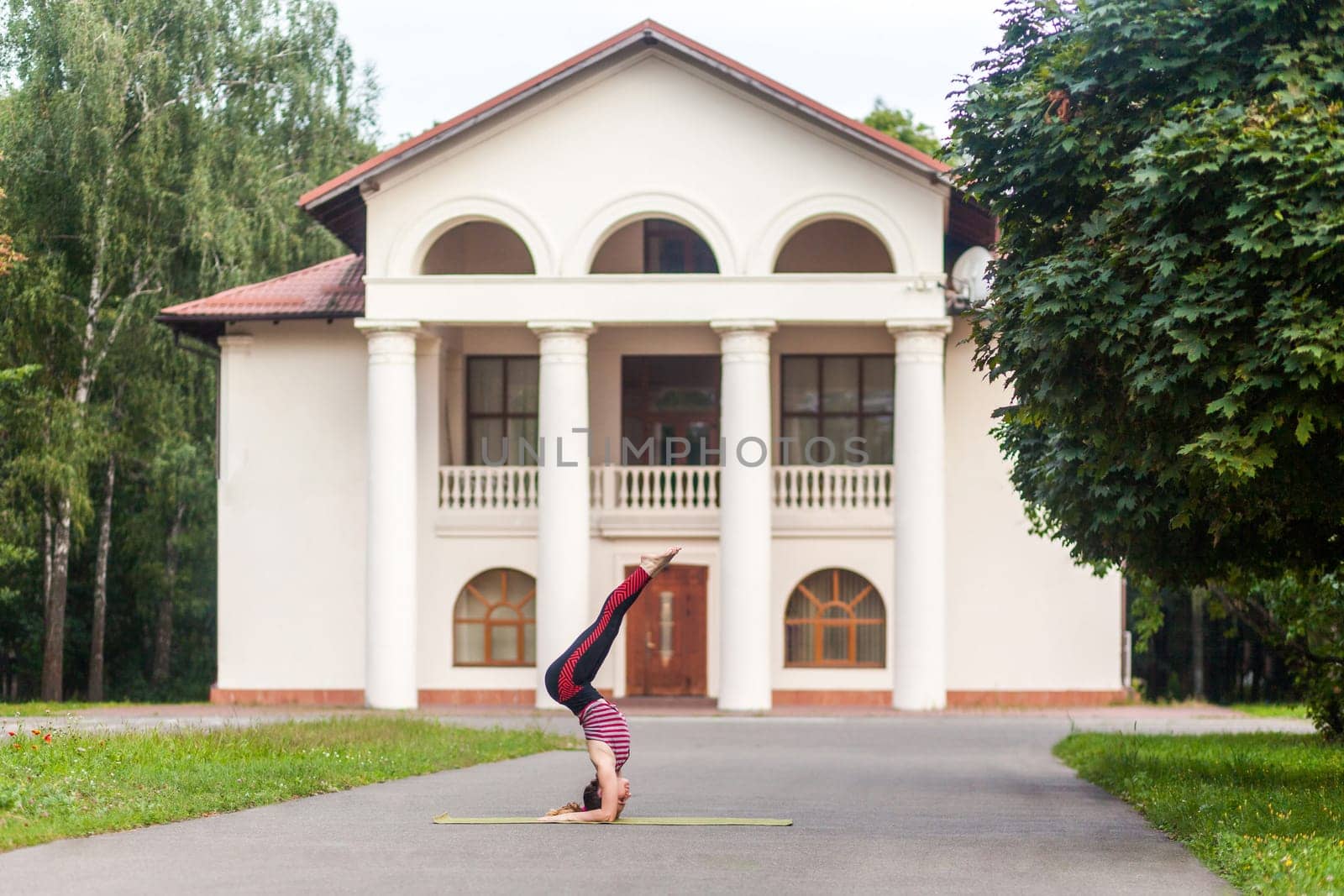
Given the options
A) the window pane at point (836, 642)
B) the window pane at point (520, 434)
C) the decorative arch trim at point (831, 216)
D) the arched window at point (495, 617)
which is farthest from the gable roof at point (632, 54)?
the window pane at point (836, 642)

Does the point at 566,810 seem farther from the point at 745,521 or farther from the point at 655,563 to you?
the point at 745,521

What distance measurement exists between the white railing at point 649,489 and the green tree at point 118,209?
9.05m

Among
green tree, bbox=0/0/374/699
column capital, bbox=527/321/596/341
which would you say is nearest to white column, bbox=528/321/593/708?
column capital, bbox=527/321/596/341

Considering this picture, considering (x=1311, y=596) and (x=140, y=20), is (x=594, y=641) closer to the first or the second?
(x=1311, y=596)

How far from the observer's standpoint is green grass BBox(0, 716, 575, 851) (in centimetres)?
1140

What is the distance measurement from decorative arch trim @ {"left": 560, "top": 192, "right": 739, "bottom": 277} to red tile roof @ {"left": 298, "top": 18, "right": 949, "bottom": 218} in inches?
88.5

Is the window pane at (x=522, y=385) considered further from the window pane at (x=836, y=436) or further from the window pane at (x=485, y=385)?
the window pane at (x=836, y=436)

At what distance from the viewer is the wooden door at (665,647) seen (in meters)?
31.4

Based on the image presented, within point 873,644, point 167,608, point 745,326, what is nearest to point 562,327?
point 745,326

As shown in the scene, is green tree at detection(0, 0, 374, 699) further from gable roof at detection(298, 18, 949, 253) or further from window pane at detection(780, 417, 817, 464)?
window pane at detection(780, 417, 817, 464)

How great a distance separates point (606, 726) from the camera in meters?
11.9

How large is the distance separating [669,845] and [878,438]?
71.1 feet

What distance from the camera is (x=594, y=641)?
11.7 meters

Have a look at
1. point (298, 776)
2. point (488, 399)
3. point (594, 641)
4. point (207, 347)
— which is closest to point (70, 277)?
point (207, 347)
